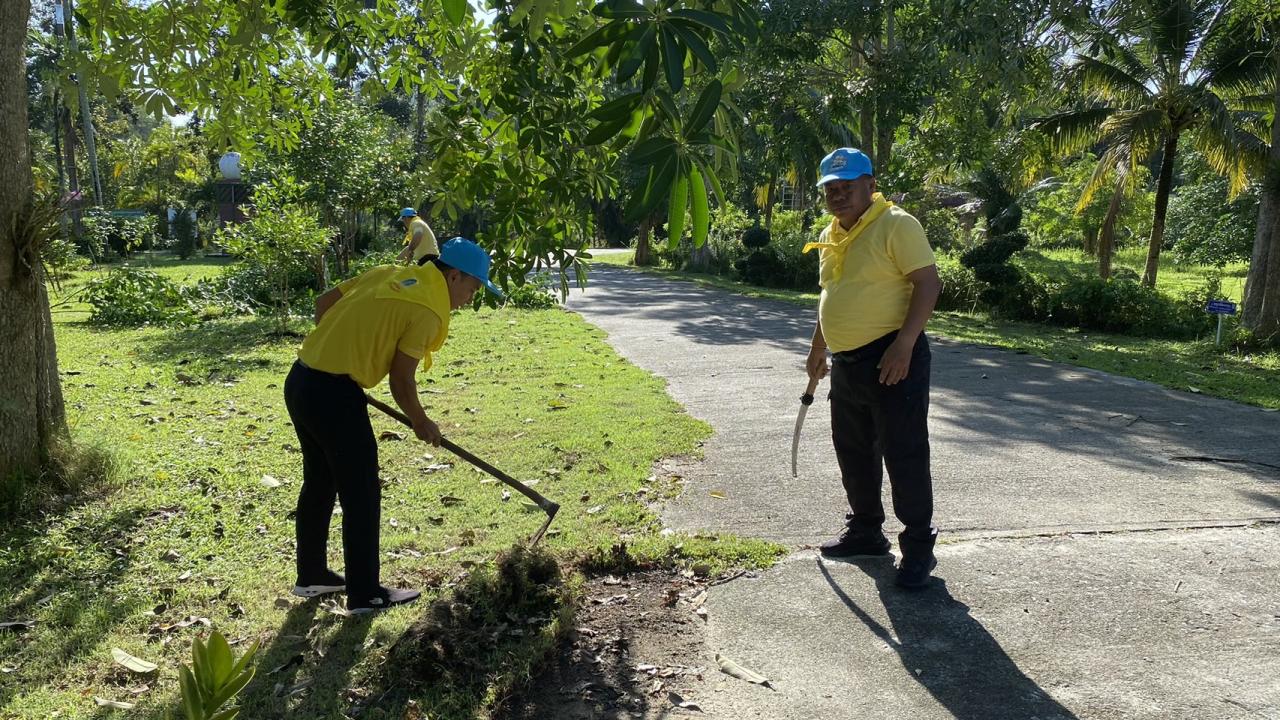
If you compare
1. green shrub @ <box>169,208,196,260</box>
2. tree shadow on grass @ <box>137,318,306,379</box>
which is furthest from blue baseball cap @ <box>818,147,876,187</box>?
green shrub @ <box>169,208,196,260</box>

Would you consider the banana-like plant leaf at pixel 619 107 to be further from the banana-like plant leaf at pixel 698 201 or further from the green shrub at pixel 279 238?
the green shrub at pixel 279 238

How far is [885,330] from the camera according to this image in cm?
400

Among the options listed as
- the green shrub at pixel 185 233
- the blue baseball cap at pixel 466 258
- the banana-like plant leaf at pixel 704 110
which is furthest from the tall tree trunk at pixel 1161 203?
the green shrub at pixel 185 233

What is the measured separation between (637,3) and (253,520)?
4108mm

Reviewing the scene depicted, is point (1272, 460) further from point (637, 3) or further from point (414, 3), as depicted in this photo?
point (414, 3)

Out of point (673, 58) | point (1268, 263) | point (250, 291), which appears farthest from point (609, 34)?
point (250, 291)

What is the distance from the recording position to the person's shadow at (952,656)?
3125 mm

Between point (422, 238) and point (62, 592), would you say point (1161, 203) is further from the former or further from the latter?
point (62, 592)

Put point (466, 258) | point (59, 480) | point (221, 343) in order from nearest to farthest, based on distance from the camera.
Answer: point (466, 258)
point (59, 480)
point (221, 343)

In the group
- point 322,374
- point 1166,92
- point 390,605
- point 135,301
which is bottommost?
point 390,605

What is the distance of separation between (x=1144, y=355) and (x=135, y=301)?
15.8 metres

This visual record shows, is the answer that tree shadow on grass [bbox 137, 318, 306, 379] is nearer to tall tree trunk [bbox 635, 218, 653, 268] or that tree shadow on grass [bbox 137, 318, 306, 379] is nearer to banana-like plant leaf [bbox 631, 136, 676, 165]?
banana-like plant leaf [bbox 631, 136, 676, 165]

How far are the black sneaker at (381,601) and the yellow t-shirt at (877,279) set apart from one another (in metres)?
2.34

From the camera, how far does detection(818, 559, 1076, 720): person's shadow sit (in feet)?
10.3
